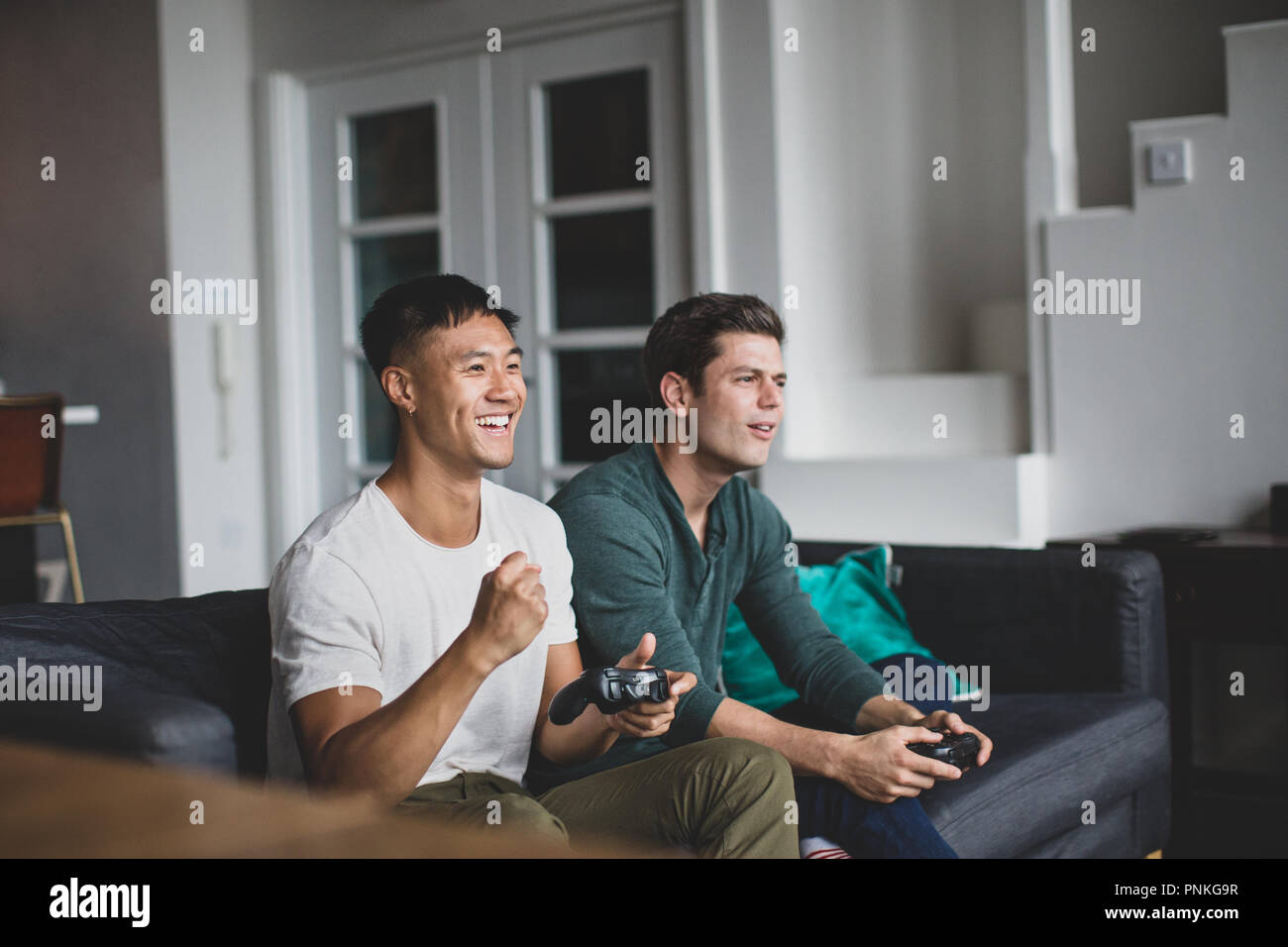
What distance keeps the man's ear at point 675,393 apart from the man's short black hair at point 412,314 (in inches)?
18.3

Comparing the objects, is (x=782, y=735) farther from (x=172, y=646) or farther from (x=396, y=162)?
(x=396, y=162)

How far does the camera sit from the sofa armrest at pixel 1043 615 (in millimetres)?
2350

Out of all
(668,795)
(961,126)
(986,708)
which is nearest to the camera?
(668,795)

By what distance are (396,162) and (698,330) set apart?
9.05 ft

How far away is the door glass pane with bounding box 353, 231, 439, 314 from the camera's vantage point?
14.4 feet

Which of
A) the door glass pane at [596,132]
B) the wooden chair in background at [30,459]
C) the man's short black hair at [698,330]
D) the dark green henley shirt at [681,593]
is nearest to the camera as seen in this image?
the dark green henley shirt at [681,593]

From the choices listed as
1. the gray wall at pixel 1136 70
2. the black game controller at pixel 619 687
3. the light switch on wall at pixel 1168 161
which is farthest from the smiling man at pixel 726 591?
the gray wall at pixel 1136 70

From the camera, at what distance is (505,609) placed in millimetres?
1278

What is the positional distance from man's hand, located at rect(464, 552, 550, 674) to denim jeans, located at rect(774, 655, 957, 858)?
59 cm

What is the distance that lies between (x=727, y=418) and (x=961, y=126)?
Answer: 2528 millimetres

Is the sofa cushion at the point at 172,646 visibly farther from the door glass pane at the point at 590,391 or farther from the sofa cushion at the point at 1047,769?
the door glass pane at the point at 590,391

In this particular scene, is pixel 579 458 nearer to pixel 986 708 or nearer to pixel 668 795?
pixel 986 708

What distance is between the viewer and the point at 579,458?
4.14 metres

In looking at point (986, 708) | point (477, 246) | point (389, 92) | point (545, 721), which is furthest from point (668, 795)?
point (389, 92)
